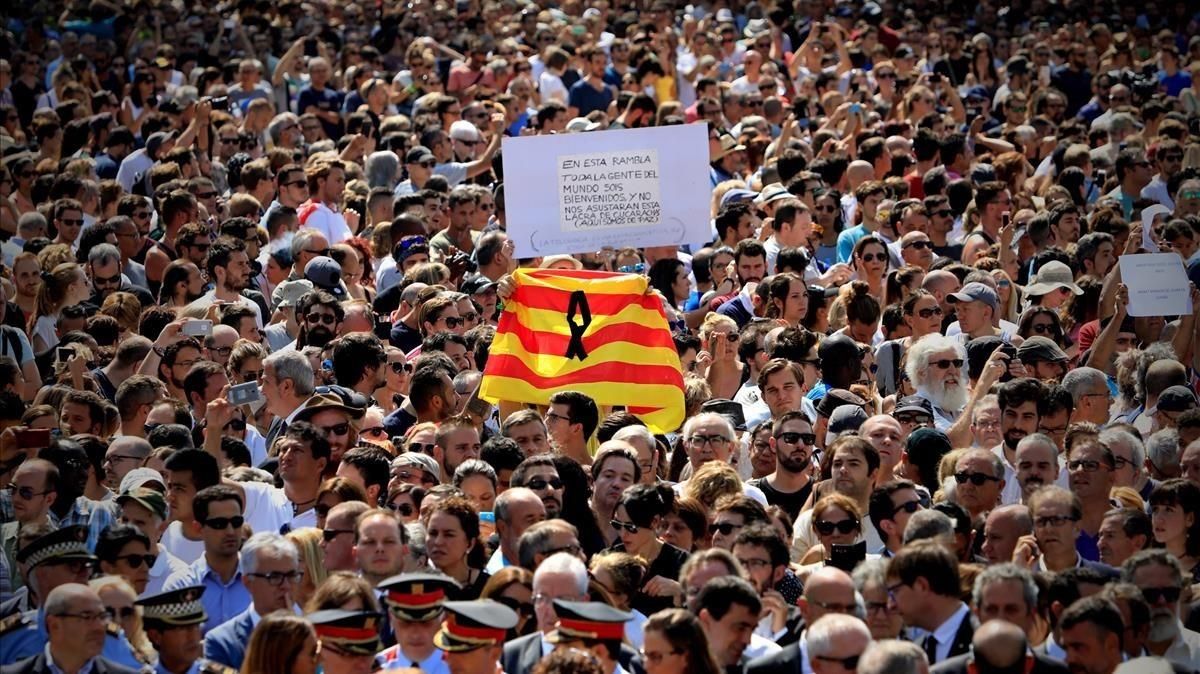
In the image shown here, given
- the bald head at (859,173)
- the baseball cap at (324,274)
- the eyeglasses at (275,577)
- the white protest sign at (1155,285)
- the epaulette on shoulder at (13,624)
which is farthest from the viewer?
the bald head at (859,173)

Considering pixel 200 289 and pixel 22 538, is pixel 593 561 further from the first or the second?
pixel 200 289

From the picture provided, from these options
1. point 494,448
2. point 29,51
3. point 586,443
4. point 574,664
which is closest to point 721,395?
point 586,443

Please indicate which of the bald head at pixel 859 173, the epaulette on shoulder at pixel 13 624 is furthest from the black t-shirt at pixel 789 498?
the bald head at pixel 859 173

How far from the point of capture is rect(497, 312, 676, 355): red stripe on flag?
11836 millimetres

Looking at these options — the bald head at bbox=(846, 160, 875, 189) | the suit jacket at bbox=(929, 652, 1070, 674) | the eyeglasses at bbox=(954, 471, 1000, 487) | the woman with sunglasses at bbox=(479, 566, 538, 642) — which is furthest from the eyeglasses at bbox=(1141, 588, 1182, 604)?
the bald head at bbox=(846, 160, 875, 189)

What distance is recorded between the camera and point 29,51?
2462 centimetres

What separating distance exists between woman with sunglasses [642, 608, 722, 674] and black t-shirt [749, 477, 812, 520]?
2.91 m

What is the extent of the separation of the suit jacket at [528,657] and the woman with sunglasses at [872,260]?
6.70 meters

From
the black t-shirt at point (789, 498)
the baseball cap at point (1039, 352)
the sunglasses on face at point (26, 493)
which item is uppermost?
the sunglasses on face at point (26, 493)

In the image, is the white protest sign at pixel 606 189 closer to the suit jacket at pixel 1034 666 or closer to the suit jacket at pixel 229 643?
the suit jacket at pixel 229 643

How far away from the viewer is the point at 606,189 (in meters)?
13.6

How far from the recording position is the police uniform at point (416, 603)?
755 centimetres

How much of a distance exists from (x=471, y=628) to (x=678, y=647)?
29.7 inches

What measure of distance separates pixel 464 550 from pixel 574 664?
207 centimetres
